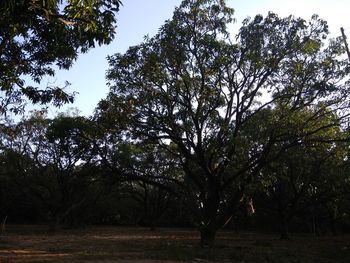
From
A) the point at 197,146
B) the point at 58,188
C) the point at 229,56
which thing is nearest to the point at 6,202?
the point at 58,188

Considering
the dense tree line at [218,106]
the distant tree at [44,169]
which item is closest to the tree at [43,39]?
the dense tree line at [218,106]

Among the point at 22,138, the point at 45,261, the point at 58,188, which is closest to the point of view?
the point at 45,261

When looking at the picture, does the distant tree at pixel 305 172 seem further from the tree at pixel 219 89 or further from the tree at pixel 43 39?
the tree at pixel 43 39

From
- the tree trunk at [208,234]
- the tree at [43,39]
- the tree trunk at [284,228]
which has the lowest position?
the tree trunk at [208,234]

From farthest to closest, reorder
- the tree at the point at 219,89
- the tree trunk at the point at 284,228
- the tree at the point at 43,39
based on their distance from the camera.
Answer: the tree trunk at the point at 284,228 → the tree at the point at 219,89 → the tree at the point at 43,39

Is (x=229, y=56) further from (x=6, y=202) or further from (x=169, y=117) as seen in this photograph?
(x=6, y=202)

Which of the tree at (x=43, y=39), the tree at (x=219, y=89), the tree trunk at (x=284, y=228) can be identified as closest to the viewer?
the tree at (x=43, y=39)

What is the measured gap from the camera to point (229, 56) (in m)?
17.7

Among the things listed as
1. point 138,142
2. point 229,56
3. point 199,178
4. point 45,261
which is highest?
point 229,56

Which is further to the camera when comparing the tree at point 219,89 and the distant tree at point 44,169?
the distant tree at point 44,169

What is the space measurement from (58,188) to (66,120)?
57.1 feet

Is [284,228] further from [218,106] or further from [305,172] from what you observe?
[218,106]

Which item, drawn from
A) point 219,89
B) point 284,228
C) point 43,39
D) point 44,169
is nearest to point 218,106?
point 219,89

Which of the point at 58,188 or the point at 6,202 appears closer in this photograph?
the point at 58,188
